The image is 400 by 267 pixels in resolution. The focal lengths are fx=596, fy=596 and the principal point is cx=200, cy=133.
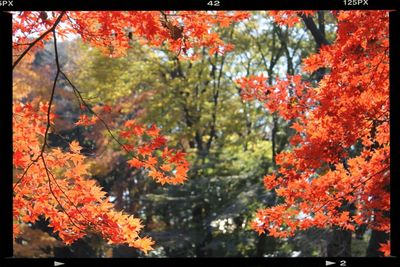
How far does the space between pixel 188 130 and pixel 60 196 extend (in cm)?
1035

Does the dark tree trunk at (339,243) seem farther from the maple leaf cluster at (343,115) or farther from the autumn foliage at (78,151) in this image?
the autumn foliage at (78,151)

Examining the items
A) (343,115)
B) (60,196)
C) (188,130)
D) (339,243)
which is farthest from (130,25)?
(188,130)

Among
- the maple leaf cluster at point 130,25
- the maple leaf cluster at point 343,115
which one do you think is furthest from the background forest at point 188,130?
the maple leaf cluster at point 130,25

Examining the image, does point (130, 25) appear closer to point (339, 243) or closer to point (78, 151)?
point (78, 151)

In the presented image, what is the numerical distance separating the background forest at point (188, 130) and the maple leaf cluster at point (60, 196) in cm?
806

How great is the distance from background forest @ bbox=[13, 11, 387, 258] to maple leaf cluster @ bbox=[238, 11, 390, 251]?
6.04 meters

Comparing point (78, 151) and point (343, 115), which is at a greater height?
point (343, 115)

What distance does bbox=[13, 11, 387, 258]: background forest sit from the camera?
14531mm

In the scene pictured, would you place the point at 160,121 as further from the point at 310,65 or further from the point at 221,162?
the point at 310,65

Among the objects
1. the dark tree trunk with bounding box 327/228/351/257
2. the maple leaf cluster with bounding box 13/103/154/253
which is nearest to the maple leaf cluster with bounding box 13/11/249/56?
the maple leaf cluster with bounding box 13/103/154/253

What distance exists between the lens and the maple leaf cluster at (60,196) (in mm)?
5543

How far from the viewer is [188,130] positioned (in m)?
16.2

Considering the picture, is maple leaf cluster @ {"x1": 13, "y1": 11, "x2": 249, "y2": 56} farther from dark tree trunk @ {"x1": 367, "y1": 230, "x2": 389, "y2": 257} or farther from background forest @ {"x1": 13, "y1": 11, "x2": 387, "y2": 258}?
background forest @ {"x1": 13, "y1": 11, "x2": 387, "y2": 258}

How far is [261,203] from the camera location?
13594mm
